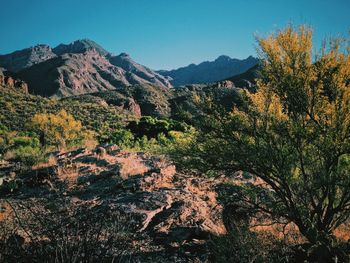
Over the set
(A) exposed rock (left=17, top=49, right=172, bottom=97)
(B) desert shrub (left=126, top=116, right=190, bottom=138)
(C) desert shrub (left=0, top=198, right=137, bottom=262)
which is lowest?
(C) desert shrub (left=0, top=198, right=137, bottom=262)

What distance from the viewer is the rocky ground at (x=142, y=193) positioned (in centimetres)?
816

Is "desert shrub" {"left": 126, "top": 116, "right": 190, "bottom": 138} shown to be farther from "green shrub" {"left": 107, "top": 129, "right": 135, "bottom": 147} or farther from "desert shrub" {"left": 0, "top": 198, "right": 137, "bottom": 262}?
"desert shrub" {"left": 0, "top": 198, "right": 137, "bottom": 262}

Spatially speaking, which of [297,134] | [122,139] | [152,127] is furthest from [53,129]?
[297,134]

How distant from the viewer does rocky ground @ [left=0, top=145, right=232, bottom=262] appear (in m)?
8.16

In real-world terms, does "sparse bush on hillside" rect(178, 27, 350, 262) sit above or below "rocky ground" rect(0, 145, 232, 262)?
above

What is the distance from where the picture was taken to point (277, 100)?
8.39 m

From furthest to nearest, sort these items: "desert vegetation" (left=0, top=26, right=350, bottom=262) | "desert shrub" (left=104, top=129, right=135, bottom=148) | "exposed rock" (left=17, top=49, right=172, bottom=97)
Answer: "exposed rock" (left=17, top=49, right=172, bottom=97)
"desert shrub" (left=104, top=129, right=135, bottom=148)
"desert vegetation" (left=0, top=26, right=350, bottom=262)

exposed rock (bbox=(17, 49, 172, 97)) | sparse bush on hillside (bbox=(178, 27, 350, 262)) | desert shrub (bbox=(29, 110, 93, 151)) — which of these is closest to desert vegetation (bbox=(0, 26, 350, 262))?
sparse bush on hillside (bbox=(178, 27, 350, 262))

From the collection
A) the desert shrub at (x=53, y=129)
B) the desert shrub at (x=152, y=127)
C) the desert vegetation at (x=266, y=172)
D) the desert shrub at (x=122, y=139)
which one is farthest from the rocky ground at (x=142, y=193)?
the desert shrub at (x=152, y=127)

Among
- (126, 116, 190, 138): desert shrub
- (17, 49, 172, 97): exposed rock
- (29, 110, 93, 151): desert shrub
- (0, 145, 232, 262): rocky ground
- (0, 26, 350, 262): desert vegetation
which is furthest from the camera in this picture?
(17, 49, 172, 97): exposed rock

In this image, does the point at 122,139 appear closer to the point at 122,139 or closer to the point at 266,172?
the point at 122,139

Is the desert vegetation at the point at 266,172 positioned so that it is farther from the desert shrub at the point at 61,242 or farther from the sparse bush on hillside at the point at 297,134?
the desert shrub at the point at 61,242

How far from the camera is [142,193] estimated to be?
1042cm

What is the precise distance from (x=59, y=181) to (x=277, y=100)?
8432mm
